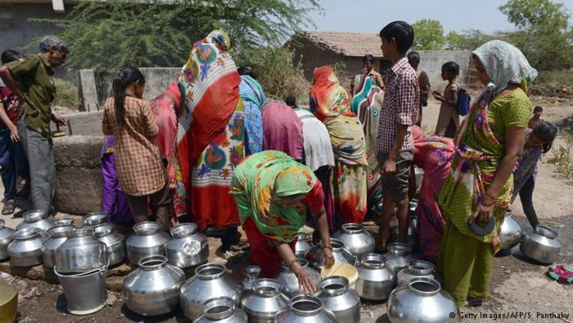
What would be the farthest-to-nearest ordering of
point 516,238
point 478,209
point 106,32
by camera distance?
1. point 106,32
2. point 516,238
3. point 478,209

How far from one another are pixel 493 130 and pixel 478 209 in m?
0.52

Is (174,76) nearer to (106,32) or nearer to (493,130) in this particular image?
(106,32)

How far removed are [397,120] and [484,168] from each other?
0.82m

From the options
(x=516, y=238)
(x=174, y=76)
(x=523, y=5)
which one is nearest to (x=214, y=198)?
(x=516, y=238)

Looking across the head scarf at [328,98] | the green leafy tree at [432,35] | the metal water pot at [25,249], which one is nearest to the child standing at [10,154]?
the metal water pot at [25,249]

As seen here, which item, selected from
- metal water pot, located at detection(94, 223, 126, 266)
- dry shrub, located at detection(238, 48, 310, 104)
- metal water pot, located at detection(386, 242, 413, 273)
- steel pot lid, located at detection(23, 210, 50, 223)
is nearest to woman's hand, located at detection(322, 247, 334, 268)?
metal water pot, located at detection(386, 242, 413, 273)

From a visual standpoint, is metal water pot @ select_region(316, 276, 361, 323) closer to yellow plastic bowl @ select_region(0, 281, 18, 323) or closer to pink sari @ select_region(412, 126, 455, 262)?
pink sari @ select_region(412, 126, 455, 262)

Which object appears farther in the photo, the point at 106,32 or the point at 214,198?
the point at 106,32

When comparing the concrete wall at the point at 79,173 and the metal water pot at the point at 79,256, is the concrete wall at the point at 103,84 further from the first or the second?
the metal water pot at the point at 79,256

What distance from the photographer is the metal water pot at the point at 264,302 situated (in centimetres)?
244

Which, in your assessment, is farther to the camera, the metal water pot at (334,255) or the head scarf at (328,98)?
the head scarf at (328,98)

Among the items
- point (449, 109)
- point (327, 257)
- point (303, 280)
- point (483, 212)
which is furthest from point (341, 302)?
point (449, 109)

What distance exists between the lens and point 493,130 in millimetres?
2562

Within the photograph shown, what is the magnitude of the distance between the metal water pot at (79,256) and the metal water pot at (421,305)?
209 cm
